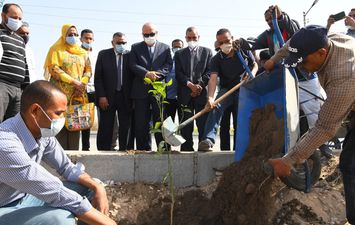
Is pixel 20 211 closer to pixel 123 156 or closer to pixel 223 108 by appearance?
pixel 123 156

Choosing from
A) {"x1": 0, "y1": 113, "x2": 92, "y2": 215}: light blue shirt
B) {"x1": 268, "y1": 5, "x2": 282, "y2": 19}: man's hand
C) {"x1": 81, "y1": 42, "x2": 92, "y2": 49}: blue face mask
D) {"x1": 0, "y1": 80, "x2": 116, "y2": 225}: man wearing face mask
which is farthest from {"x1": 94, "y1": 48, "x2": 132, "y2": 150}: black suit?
{"x1": 0, "y1": 113, "x2": 92, "y2": 215}: light blue shirt

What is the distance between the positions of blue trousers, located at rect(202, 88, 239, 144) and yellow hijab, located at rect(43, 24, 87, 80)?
1.98 meters

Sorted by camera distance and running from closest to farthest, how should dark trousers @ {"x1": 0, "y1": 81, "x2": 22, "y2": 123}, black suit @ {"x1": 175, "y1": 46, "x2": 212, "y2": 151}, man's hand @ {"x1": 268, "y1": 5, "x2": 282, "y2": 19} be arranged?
man's hand @ {"x1": 268, "y1": 5, "x2": 282, "y2": 19}
dark trousers @ {"x1": 0, "y1": 81, "x2": 22, "y2": 123}
black suit @ {"x1": 175, "y1": 46, "x2": 212, "y2": 151}

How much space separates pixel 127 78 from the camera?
18.3ft

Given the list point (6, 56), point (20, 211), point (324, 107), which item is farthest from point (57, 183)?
point (6, 56)

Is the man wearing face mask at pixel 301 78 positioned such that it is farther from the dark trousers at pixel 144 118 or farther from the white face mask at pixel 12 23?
the white face mask at pixel 12 23

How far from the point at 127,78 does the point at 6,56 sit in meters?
1.57

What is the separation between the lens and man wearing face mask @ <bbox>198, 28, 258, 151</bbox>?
5.02 metres

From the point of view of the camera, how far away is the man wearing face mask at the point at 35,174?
223 cm

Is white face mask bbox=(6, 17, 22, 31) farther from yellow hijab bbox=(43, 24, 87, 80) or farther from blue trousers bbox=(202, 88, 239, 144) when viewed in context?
blue trousers bbox=(202, 88, 239, 144)

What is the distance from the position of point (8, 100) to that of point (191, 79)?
2.30 metres

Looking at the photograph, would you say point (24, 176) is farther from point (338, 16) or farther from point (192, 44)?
point (192, 44)

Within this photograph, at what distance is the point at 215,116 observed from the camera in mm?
5004

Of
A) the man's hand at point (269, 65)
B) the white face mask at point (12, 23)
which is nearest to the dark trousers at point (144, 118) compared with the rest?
the white face mask at point (12, 23)
